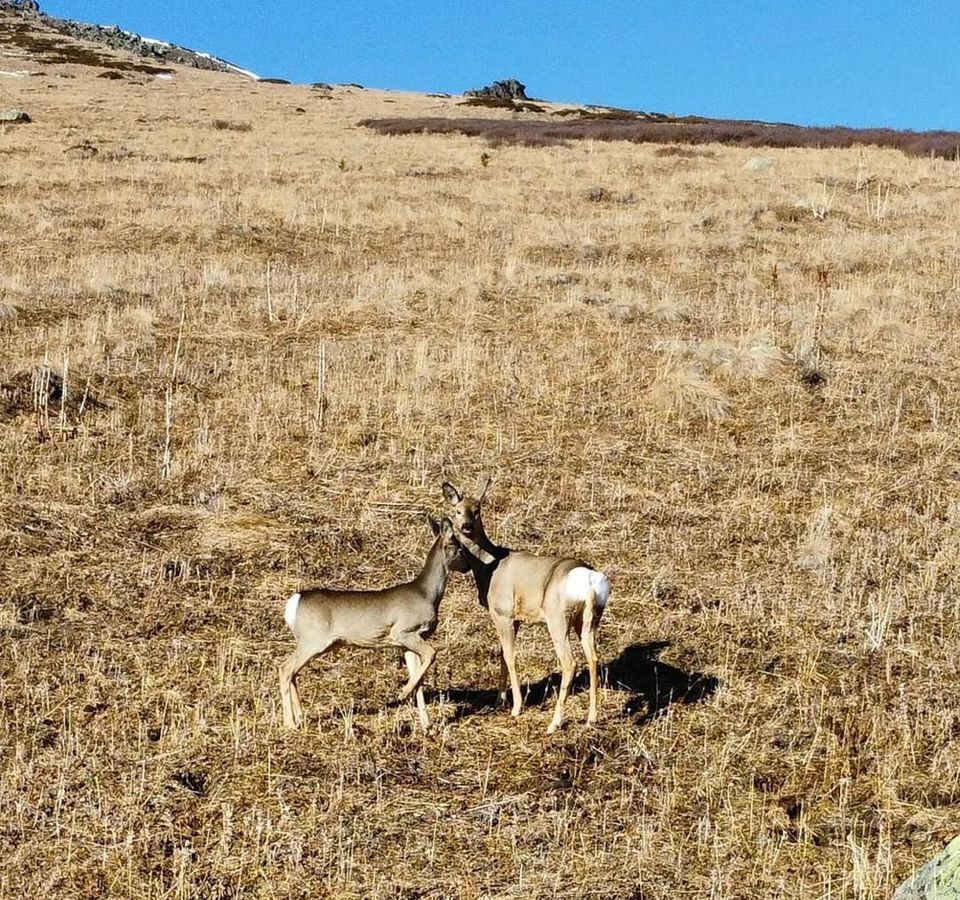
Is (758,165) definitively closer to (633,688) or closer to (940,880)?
(633,688)

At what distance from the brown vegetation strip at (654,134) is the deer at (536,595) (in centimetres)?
3548

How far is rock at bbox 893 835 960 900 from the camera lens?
4137 millimetres

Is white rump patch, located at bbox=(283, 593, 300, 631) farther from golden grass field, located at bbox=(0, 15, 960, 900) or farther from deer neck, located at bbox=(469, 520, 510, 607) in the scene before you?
deer neck, located at bbox=(469, 520, 510, 607)

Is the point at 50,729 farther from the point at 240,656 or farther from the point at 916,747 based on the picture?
the point at 916,747

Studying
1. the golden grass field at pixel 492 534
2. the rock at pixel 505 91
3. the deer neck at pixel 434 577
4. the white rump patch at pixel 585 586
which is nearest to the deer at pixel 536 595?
the white rump patch at pixel 585 586

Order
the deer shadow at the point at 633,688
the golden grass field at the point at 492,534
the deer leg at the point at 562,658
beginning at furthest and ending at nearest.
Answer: the deer shadow at the point at 633,688, the deer leg at the point at 562,658, the golden grass field at the point at 492,534

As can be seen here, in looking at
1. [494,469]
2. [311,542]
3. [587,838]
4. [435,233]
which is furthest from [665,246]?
[587,838]

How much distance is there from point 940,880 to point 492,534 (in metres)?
5.73

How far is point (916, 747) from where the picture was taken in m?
6.43

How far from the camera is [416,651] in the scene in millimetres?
6691

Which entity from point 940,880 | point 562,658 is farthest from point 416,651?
point 940,880

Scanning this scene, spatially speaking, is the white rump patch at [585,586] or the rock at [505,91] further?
the rock at [505,91]

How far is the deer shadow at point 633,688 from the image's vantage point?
6996 millimetres

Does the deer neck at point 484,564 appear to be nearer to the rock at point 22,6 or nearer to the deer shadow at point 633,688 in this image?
the deer shadow at point 633,688
